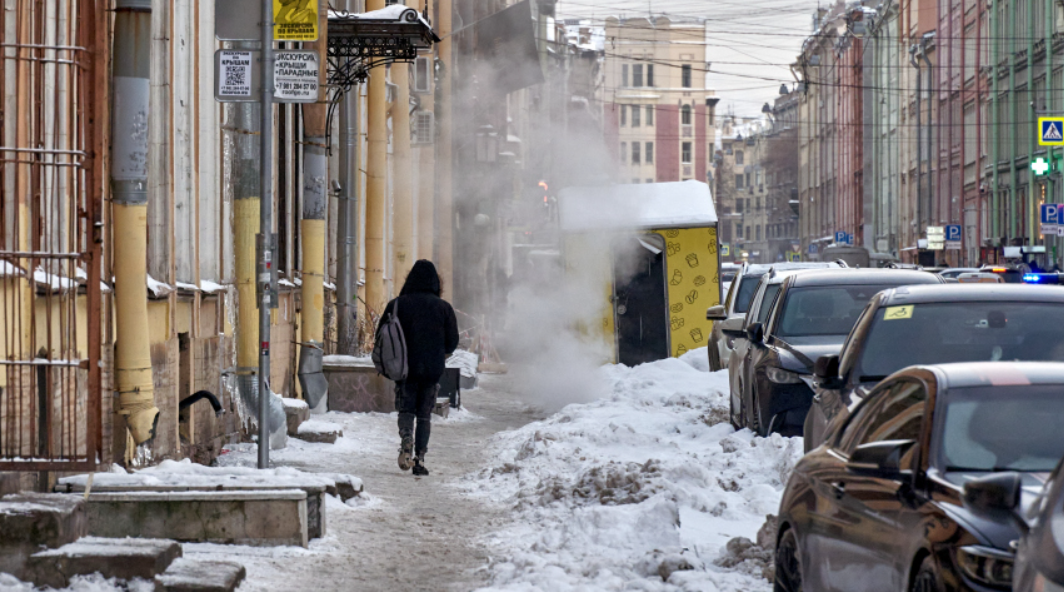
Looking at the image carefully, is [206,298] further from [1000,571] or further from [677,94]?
[677,94]

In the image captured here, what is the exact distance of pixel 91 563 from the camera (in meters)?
6.82

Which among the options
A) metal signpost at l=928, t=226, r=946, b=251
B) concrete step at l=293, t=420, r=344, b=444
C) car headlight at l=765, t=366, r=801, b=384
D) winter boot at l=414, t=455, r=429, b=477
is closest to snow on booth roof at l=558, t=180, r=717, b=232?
concrete step at l=293, t=420, r=344, b=444

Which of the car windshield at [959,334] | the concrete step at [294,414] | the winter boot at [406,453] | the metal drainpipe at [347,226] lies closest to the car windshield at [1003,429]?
the car windshield at [959,334]

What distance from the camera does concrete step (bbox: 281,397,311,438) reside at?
14406mm

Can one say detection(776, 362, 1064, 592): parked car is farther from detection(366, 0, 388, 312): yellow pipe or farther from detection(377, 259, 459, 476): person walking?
detection(366, 0, 388, 312): yellow pipe

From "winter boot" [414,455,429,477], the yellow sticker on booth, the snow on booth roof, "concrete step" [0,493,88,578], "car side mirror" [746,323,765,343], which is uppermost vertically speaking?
the yellow sticker on booth

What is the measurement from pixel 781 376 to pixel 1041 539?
785cm

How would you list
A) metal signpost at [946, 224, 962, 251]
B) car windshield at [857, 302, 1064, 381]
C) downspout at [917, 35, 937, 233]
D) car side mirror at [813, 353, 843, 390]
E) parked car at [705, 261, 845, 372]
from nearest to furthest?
car windshield at [857, 302, 1064, 381] → car side mirror at [813, 353, 843, 390] → parked car at [705, 261, 845, 372] → metal signpost at [946, 224, 962, 251] → downspout at [917, 35, 937, 233]

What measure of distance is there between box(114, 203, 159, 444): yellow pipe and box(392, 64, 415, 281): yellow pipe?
16.3 meters

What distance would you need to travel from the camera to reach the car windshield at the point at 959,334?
877 centimetres

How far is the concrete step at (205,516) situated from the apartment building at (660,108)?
11974 cm

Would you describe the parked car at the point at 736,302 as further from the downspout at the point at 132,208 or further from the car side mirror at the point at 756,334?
the downspout at the point at 132,208

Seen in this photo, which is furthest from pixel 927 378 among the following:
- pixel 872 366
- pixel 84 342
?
pixel 84 342

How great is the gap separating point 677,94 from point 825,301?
121 meters
